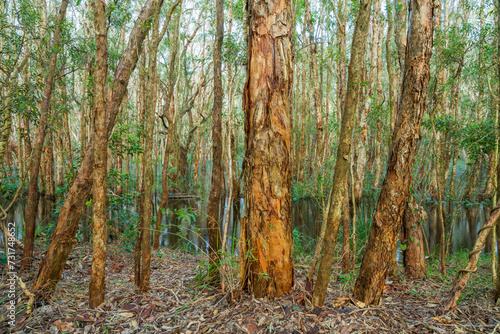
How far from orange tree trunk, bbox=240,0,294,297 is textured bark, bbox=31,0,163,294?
1278mm

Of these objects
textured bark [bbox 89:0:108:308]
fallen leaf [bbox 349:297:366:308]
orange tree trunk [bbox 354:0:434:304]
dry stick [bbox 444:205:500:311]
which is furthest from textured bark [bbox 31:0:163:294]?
dry stick [bbox 444:205:500:311]

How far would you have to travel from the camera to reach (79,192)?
312cm

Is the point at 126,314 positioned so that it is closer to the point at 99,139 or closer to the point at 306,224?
the point at 99,139

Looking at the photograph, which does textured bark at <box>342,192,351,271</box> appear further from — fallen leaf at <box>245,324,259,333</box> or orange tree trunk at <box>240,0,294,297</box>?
fallen leaf at <box>245,324,259,333</box>

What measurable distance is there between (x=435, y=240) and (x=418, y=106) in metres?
6.18

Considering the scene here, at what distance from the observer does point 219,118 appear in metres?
3.92

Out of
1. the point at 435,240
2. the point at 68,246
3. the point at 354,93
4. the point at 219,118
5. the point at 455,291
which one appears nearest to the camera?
the point at 354,93

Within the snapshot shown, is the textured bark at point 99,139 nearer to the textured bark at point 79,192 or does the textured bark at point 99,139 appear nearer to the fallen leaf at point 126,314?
the fallen leaf at point 126,314

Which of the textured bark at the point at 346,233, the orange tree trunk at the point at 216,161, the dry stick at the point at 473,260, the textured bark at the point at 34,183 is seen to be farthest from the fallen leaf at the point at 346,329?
the textured bark at the point at 34,183

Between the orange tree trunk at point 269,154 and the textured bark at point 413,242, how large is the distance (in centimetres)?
197

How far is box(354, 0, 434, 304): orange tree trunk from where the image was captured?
2.29 m

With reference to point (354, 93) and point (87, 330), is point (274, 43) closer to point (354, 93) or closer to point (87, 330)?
point (354, 93)

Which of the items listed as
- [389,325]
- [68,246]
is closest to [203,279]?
[68,246]

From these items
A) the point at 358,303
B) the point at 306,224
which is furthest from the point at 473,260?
the point at 306,224
